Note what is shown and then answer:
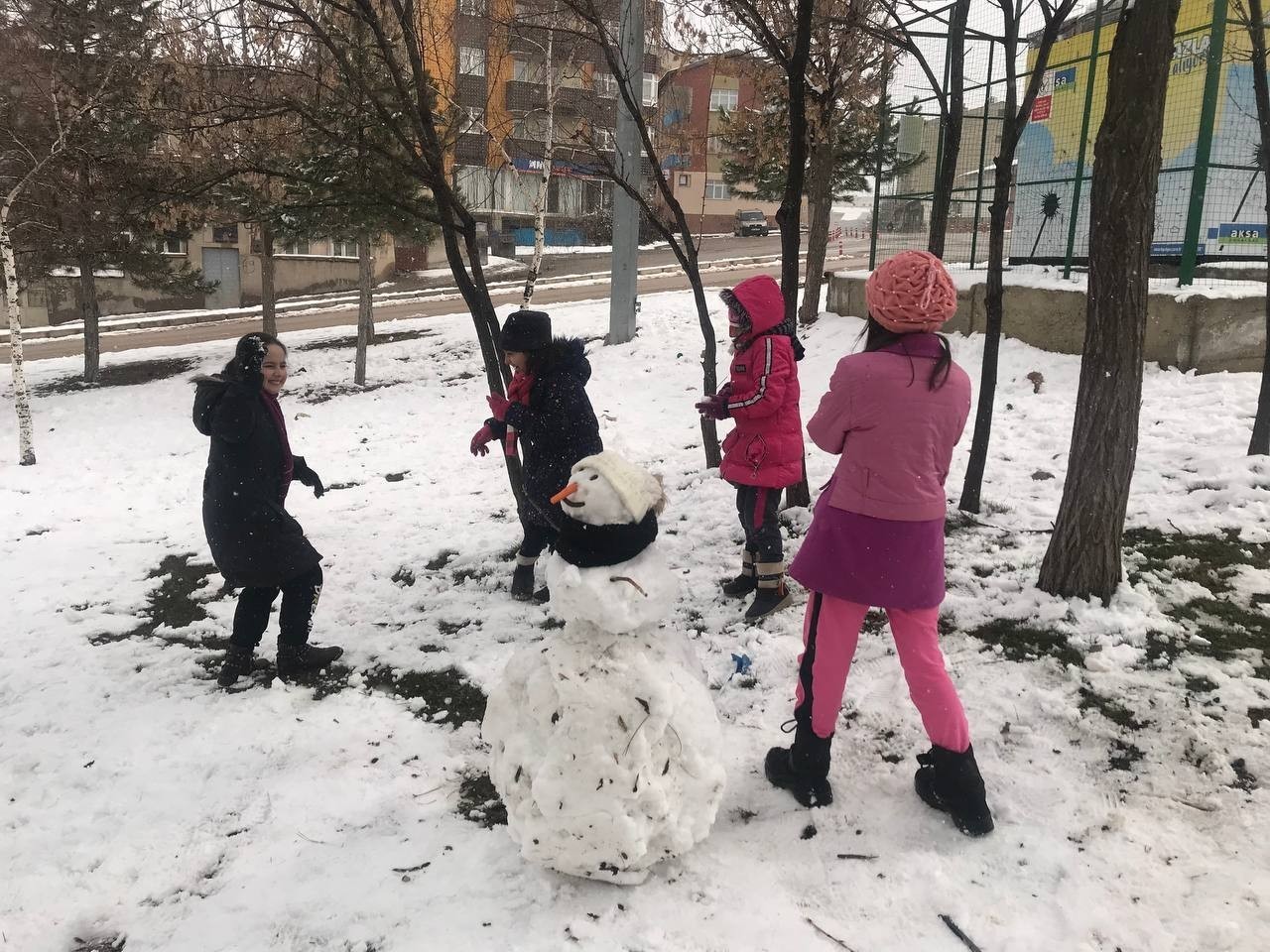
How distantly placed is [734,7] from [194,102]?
3.44 m

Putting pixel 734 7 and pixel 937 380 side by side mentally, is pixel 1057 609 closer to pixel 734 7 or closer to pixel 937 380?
pixel 937 380

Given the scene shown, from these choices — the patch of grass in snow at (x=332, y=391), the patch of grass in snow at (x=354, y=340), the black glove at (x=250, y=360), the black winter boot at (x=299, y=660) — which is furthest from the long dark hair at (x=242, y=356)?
the patch of grass in snow at (x=354, y=340)

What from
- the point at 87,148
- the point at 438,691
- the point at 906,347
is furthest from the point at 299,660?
the point at 87,148

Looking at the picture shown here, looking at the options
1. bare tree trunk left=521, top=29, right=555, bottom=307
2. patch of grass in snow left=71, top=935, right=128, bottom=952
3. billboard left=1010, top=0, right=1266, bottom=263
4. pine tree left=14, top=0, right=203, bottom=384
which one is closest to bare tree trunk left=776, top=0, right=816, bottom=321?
billboard left=1010, top=0, right=1266, bottom=263

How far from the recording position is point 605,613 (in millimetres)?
2283

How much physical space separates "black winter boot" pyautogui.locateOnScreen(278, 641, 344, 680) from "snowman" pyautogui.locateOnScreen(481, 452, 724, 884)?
1981 mm

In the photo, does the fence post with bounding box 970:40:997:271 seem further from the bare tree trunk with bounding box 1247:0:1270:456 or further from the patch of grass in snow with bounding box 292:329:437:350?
the patch of grass in snow with bounding box 292:329:437:350

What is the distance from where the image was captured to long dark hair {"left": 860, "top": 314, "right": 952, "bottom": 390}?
2.51 meters

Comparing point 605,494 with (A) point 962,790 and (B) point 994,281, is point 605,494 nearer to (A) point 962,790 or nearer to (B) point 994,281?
(A) point 962,790

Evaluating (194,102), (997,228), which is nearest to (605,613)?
(997,228)

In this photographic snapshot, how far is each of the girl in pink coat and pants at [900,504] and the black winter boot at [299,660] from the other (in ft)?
8.46

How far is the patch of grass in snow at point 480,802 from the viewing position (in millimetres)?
2838

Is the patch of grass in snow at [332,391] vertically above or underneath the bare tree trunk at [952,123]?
underneath

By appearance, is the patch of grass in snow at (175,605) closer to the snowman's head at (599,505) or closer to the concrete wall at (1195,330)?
the snowman's head at (599,505)
